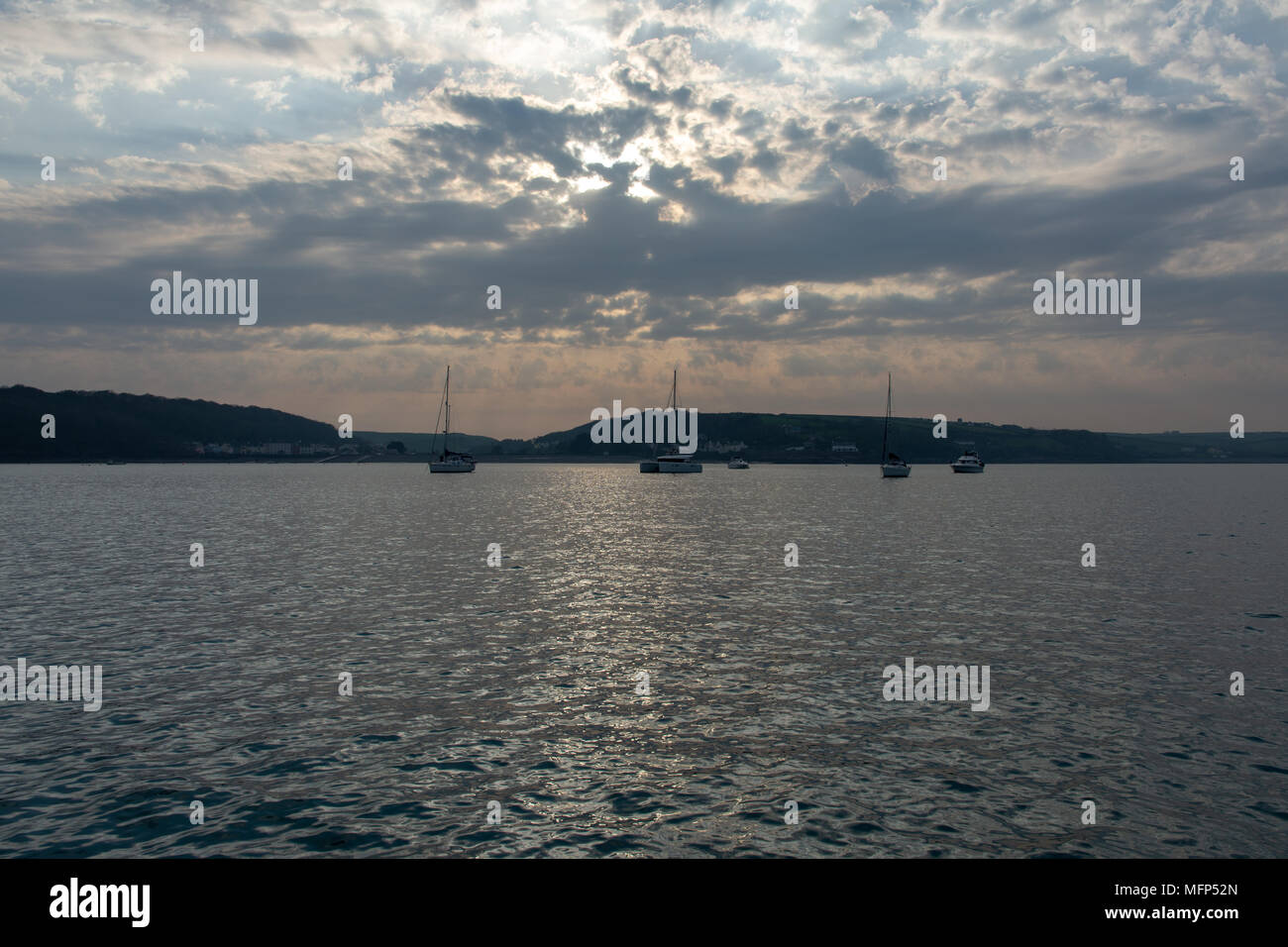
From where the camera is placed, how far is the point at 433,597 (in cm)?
3997

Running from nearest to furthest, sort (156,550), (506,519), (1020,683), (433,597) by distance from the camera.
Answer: (1020,683), (433,597), (156,550), (506,519)

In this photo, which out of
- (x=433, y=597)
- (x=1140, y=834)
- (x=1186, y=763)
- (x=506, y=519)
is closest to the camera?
(x=1140, y=834)

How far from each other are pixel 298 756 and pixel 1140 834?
17030 millimetres

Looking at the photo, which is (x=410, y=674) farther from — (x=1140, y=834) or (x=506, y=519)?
(x=506, y=519)

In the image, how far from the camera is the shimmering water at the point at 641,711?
14.6 meters

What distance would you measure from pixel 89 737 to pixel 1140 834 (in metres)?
22.6

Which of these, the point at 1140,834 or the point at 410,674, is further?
the point at 410,674

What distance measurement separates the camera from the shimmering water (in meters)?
14.6

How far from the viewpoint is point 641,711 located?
21484 mm
